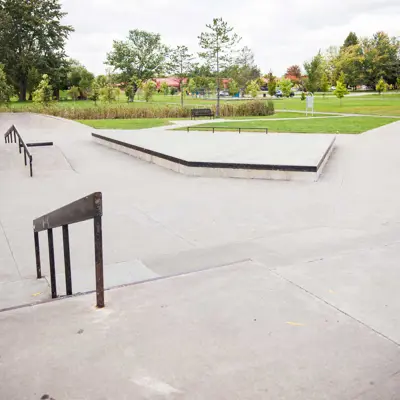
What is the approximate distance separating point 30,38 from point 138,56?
15.0 metres

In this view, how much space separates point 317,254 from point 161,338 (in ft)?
8.40

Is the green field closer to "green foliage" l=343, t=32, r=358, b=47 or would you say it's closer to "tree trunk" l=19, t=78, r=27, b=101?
"tree trunk" l=19, t=78, r=27, b=101

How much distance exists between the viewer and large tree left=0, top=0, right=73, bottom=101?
54.1 meters

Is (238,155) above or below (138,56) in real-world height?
below

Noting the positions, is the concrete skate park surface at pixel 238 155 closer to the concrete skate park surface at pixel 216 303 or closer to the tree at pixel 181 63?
the concrete skate park surface at pixel 216 303

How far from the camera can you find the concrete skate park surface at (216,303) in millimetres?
2373

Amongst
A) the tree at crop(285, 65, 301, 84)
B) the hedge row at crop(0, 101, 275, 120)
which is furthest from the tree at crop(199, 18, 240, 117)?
the tree at crop(285, 65, 301, 84)

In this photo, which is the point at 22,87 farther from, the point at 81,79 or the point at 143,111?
the point at 143,111

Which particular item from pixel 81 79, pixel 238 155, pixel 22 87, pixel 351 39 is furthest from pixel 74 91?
pixel 351 39

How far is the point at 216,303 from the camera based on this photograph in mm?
3293

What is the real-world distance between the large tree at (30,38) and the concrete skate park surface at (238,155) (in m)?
45.5

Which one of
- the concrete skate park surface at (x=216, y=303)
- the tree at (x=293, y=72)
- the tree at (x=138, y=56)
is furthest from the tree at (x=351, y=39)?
the concrete skate park surface at (x=216, y=303)

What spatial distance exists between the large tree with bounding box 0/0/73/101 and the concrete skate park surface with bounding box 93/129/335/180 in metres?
45.5

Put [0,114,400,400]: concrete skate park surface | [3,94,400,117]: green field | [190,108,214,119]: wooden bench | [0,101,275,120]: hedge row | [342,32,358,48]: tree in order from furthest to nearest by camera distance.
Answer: [342,32,358,48]: tree → [3,94,400,117]: green field → [0,101,275,120]: hedge row → [190,108,214,119]: wooden bench → [0,114,400,400]: concrete skate park surface
